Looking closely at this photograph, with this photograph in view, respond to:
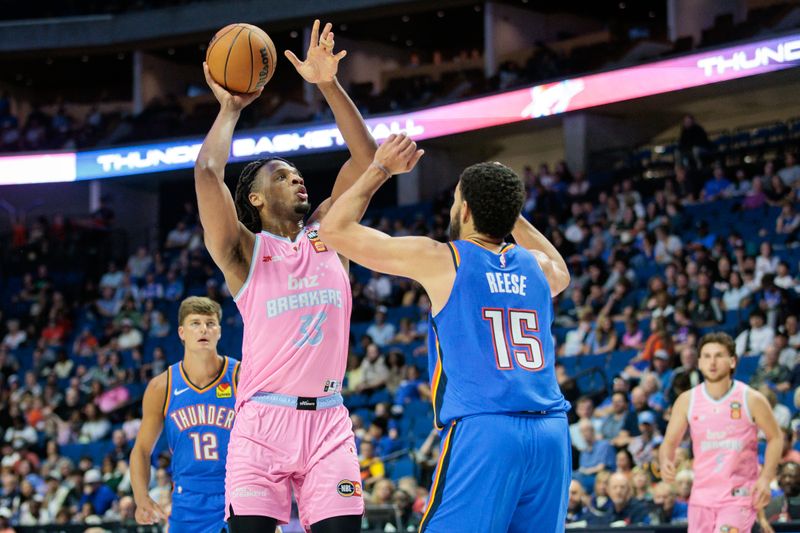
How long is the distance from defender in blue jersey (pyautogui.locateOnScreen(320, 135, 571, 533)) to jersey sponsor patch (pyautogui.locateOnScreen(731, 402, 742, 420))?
3.27 meters

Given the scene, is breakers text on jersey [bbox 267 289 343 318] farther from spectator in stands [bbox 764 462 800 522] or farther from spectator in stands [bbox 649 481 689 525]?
spectator in stands [bbox 649 481 689 525]

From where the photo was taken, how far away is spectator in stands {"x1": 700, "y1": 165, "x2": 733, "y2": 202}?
15977 mm

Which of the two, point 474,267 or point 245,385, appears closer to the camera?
point 474,267

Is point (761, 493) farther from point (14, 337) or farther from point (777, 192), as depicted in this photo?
point (14, 337)

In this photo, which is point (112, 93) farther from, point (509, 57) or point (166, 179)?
point (509, 57)

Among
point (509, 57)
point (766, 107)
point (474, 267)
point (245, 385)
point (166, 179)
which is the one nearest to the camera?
point (474, 267)

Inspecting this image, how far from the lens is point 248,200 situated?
514 centimetres

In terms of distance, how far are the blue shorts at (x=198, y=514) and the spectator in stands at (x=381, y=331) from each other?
32.8 ft

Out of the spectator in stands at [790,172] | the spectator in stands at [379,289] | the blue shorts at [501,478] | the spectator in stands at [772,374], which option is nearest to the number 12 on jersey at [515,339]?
the blue shorts at [501,478]

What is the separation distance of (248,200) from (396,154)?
1126mm

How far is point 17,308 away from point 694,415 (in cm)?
1867

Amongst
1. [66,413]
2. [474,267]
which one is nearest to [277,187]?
[474,267]

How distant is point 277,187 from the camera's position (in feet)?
16.6

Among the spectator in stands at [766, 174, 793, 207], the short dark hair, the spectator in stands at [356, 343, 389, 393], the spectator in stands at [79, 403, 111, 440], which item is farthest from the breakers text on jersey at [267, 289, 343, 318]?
the spectator in stands at [79, 403, 111, 440]
